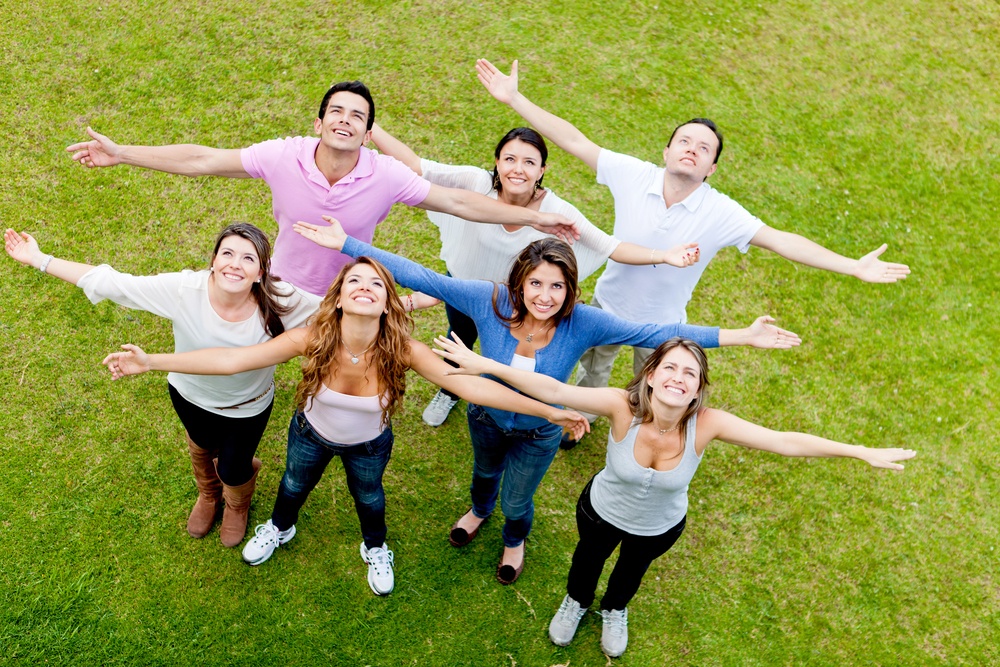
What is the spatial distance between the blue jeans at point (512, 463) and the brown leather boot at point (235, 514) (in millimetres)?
1617

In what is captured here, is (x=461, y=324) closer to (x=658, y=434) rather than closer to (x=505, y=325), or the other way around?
(x=505, y=325)

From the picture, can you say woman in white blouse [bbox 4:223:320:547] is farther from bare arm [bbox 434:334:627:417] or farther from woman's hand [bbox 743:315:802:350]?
woman's hand [bbox 743:315:802:350]

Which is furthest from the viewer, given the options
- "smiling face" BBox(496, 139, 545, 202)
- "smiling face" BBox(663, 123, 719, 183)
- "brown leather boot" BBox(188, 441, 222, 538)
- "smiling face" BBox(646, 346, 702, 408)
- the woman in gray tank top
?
"brown leather boot" BBox(188, 441, 222, 538)

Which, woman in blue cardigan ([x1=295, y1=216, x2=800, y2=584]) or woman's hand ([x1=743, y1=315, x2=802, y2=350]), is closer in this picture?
woman in blue cardigan ([x1=295, y1=216, x2=800, y2=584])

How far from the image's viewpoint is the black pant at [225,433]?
529 cm

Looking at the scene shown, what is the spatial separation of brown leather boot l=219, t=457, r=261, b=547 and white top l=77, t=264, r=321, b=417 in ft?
2.96

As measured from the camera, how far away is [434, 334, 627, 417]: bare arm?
4840 mm

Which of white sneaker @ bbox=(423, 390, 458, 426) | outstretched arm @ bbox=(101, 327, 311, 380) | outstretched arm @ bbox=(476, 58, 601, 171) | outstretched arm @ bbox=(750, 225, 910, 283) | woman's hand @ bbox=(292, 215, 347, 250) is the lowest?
white sneaker @ bbox=(423, 390, 458, 426)

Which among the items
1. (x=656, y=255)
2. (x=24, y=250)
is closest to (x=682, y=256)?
(x=656, y=255)

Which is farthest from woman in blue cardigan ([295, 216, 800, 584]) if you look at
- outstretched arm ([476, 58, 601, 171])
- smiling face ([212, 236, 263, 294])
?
outstretched arm ([476, 58, 601, 171])

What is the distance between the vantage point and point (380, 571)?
239 inches

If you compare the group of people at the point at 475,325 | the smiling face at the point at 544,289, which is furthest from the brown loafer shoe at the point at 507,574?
the smiling face at the point at 544,289

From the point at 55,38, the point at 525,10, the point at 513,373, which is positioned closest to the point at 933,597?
the point at 513,373

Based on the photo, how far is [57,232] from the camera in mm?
7598
